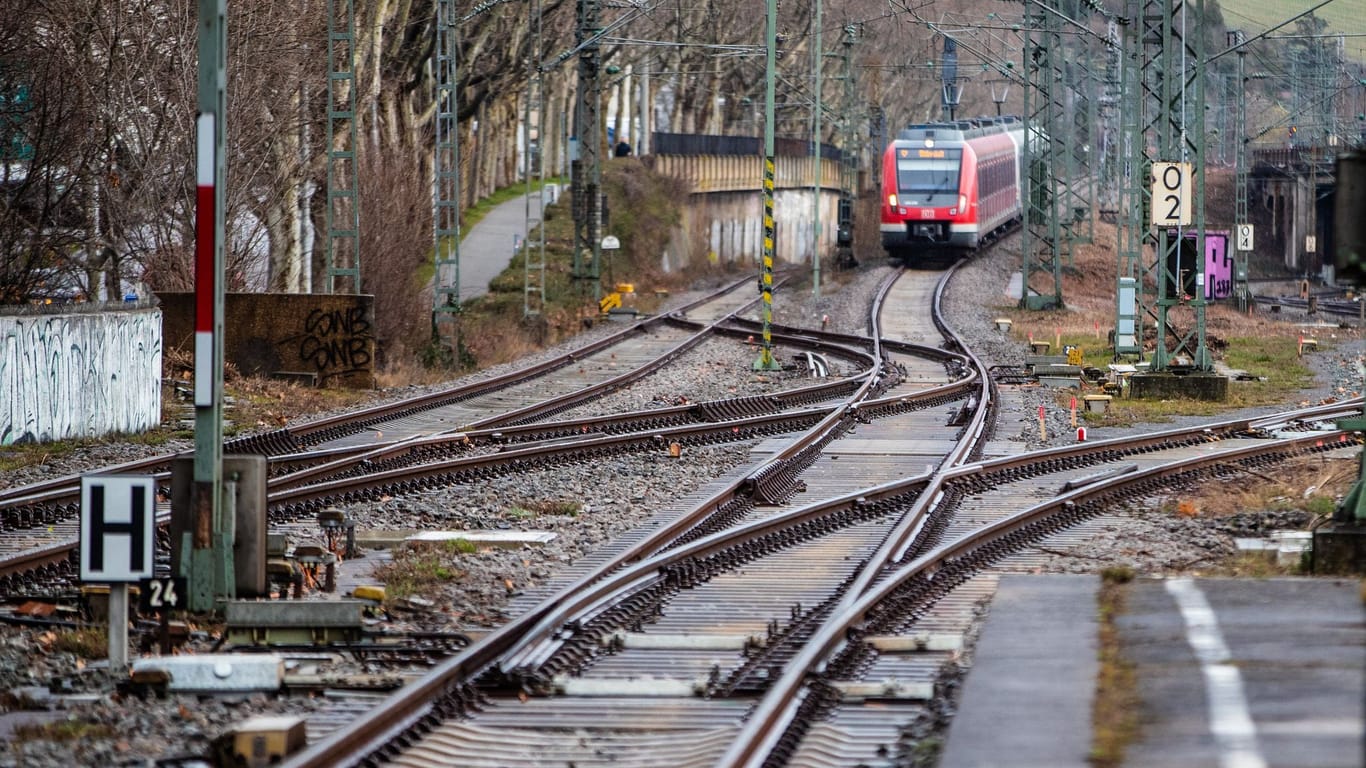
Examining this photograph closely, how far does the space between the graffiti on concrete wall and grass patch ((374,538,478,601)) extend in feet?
49.3

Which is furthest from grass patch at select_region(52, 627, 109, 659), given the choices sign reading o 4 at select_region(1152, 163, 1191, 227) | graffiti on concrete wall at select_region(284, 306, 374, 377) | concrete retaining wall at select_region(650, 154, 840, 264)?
concrete retaining wall at select_region(650, 154, 840, 264)

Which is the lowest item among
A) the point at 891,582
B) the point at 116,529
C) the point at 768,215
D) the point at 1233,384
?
the point at 891,582

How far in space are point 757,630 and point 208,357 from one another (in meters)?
3.42

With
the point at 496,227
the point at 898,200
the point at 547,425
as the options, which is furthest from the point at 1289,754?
the point at 496,227

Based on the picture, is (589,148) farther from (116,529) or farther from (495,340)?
(116,529)

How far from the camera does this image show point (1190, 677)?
26.3 feet

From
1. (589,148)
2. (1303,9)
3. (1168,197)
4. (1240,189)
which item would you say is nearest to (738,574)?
(1168,197)

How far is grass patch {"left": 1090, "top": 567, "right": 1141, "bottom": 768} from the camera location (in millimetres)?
7008

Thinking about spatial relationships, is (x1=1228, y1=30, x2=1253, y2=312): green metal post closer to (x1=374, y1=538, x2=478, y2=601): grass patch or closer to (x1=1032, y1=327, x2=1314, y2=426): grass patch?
(x1=1032, y1=327, x2=1314, y2=426): grass patch

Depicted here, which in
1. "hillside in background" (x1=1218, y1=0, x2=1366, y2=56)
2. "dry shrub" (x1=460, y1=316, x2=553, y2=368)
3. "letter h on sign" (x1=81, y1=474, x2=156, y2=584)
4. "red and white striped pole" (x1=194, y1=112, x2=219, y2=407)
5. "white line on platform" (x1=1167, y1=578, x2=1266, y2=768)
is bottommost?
"white line on platform" (x1=1167, y1=578, x2=1266, y2=768)

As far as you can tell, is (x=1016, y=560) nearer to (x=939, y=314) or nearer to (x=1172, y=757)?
(x=1172, y=757)

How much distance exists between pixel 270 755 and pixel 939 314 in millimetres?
37708

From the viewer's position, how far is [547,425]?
22.1 meters

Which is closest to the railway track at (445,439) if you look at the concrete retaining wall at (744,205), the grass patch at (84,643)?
the grass patch at (84,643)
